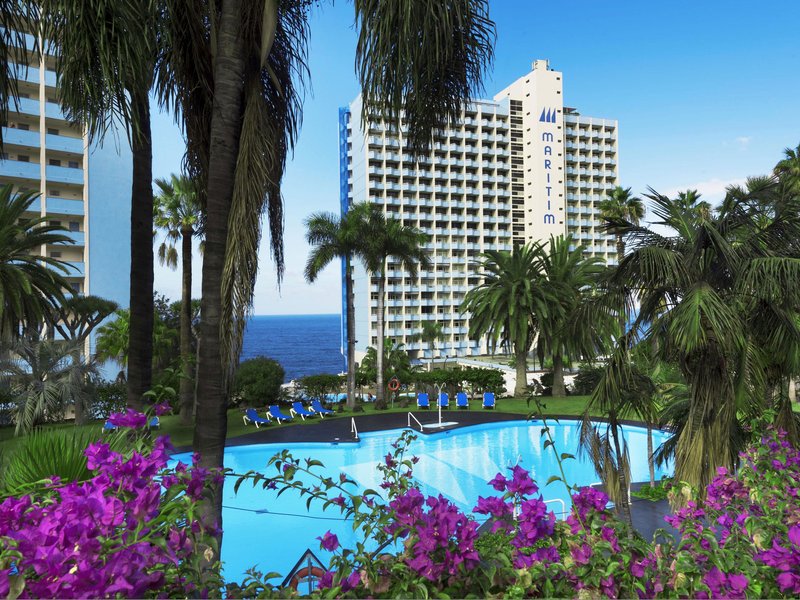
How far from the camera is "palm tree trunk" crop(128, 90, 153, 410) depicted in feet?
15.3

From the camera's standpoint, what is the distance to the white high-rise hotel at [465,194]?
2522 inches

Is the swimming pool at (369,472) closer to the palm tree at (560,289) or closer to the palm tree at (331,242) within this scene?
the palm tree at (560,289)

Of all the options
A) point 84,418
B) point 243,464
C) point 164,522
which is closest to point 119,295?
point 84,418

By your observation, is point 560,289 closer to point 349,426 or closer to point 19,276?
point 349,426

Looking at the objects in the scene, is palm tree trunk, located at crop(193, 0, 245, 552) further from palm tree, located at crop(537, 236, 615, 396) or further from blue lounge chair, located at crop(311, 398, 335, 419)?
palm tree, located at crop(537, 236, 615, 396)

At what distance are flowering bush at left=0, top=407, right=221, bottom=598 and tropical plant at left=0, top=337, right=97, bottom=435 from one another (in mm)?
15149

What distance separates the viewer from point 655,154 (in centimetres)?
1961

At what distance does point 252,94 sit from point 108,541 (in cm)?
388

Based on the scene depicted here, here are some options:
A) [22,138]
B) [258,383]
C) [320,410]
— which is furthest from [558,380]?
[22,138]

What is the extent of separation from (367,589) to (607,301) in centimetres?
477

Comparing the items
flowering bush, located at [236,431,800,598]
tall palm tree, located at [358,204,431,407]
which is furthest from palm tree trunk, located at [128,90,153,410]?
tall palm tree, located at [358,204,431,407]

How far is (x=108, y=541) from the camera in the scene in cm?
121

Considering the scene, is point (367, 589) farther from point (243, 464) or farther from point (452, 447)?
point (452, 447)

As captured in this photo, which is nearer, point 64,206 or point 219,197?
point 219,197
